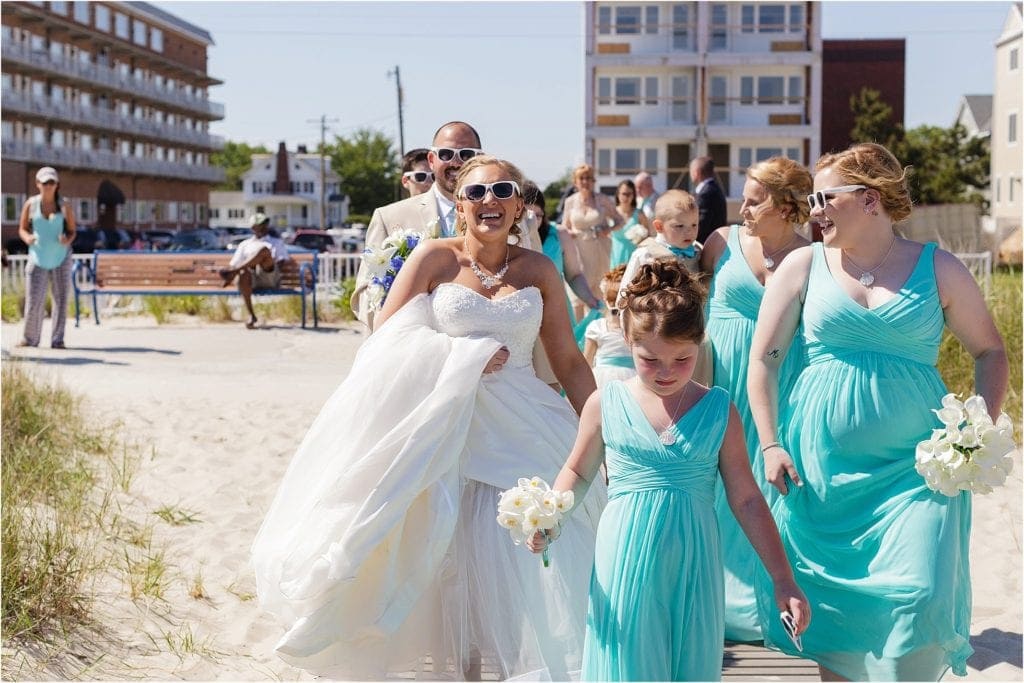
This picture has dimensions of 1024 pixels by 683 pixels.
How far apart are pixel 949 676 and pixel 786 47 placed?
171ft

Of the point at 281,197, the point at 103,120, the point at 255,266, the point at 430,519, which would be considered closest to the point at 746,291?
the point at 430,519

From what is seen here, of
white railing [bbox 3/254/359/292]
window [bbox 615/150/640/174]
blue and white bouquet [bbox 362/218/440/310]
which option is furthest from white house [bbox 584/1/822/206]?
blue and white bouquet [bbox 362/218/440/310]

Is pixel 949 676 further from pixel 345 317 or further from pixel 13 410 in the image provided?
pixel 345 317

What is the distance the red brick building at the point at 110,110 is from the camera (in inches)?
2810

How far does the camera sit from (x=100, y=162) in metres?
81.4

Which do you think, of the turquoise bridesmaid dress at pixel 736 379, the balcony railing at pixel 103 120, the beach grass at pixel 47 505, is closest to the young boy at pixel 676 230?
the turquoise bridesmaid dress at pixel 736 379

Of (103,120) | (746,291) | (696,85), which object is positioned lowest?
(746,291)

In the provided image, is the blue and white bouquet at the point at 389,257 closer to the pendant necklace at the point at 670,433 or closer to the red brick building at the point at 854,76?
the pendant necklace at the point at 670,433

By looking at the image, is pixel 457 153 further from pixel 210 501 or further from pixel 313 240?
pixel 313 240

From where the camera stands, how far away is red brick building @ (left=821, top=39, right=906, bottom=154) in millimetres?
66238

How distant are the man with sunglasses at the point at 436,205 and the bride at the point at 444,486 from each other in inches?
37.6

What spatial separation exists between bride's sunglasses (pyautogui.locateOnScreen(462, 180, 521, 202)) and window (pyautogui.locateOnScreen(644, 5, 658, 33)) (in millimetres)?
51014

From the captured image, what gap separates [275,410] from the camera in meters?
11.8

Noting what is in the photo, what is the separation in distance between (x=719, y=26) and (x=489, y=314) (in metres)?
52.4
